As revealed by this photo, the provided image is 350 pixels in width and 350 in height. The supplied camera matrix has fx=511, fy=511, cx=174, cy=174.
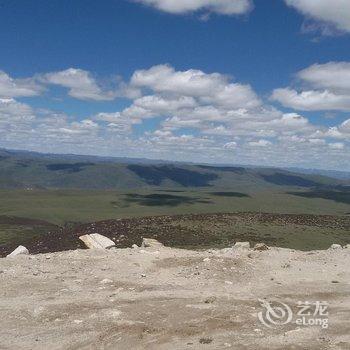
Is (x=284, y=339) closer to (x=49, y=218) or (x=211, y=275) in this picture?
(x=211, y=275)

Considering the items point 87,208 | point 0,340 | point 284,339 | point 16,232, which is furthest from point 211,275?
point 87,208
